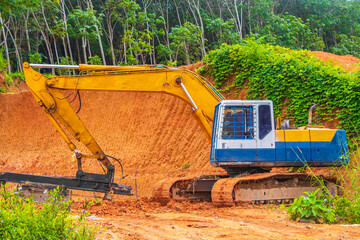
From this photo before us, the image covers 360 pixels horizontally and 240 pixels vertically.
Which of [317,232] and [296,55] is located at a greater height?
[296,55]

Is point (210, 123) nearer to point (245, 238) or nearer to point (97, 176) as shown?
Answer: point (97, 176)

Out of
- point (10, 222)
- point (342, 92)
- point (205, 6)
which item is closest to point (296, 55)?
point (342, 92)

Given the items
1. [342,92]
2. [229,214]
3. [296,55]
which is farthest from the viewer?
[296,55]

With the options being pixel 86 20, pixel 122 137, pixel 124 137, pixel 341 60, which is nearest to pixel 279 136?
pixel 124 137

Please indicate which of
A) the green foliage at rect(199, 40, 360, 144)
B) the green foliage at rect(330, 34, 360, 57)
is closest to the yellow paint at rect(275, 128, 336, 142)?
the green foliage at rect(199, 40, 360, 144)

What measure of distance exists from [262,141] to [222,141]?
946mm

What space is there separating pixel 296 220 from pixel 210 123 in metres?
4.10

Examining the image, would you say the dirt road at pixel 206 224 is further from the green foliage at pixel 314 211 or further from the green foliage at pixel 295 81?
the green foliage at pixel 295 81

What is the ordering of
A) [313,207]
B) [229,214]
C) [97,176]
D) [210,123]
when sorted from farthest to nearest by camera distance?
[210,123]
[97,176]
[229,214]
[313,207]

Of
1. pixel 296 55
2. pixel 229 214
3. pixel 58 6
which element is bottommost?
pixel 229 214

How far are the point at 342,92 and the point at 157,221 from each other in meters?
8.81

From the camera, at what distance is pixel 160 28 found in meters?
44.4

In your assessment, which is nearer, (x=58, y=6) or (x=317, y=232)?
(x=317, y=232)

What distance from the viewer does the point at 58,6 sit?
3716 centimetres
